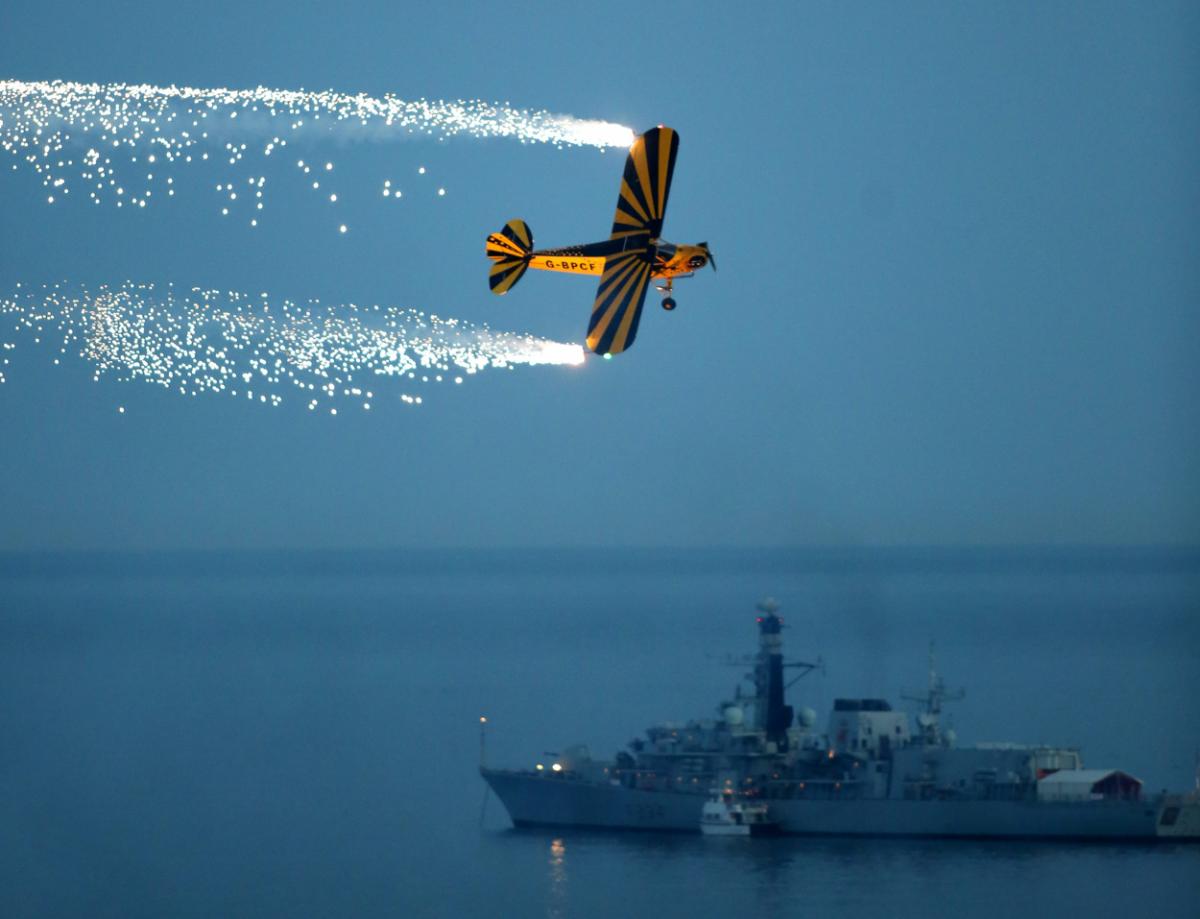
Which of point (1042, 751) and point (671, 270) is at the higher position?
point (671, 270)

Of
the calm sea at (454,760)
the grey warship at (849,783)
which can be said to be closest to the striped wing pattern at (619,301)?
the calm sea at (454,760)

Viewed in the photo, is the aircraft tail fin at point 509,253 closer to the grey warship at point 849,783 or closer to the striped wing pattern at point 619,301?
the striped wing pattern at point 619,301

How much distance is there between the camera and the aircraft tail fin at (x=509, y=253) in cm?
3256

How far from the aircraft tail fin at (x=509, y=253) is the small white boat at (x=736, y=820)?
26843mm

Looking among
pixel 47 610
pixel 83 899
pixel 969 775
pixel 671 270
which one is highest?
pixel 47 610

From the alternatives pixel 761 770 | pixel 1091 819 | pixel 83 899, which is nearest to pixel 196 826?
pixel 83 899

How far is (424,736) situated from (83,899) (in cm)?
3438

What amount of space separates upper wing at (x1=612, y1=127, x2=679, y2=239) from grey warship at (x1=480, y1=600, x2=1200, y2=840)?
89.3ft

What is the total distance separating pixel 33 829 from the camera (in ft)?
188

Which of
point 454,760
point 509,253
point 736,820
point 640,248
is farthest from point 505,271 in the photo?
point 454,760

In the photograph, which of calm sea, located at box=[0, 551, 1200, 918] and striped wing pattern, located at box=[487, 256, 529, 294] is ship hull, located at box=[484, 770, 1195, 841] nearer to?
calm sea, located at box=[0, 551, 1200, 918]

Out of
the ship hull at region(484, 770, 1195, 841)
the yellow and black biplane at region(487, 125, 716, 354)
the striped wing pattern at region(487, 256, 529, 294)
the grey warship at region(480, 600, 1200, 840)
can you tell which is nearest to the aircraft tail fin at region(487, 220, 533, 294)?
the striped wing pattern at region(487, 256, 529, 294)

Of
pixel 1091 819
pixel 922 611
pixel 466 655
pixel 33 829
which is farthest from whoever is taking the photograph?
pixel 922 611

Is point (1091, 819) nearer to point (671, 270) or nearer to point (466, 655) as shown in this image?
point (671, 270)
